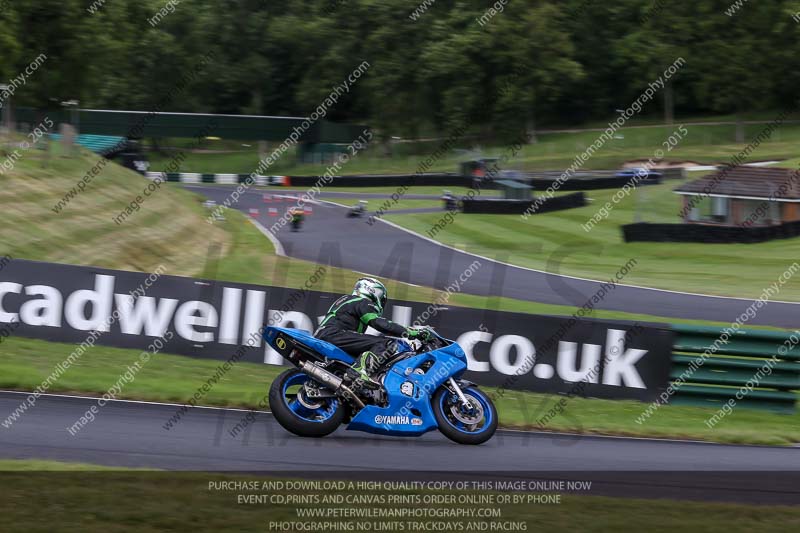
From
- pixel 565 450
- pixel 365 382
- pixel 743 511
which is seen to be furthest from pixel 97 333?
pixel 743 511

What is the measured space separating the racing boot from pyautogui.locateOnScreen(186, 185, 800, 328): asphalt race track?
1334 centimetres

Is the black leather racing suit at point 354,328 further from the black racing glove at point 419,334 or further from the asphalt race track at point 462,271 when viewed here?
the asphalt race track at point 462,271

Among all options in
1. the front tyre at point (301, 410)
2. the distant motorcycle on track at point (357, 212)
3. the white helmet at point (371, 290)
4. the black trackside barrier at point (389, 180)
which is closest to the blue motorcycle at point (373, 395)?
the front tyre at point (301, 410)

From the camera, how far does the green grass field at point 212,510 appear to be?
6.64m

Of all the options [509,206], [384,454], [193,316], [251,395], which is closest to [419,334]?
[384,454]

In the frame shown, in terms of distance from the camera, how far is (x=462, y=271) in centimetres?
2609

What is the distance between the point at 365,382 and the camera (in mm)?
9734

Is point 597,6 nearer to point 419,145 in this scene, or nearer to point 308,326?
point 419,145

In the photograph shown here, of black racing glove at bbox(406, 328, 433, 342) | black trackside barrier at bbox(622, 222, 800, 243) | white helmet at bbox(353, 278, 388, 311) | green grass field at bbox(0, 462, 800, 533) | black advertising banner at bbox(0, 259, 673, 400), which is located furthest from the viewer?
black trackside barrier at bbox(622, 222, 800, 243)

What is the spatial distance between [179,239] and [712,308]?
1280 centimetres

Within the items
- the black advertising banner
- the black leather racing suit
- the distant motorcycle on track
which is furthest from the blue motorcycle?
the distant motorcycle on track

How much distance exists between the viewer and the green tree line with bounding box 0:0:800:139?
194 ft

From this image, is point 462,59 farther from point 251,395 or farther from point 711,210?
point 251,395

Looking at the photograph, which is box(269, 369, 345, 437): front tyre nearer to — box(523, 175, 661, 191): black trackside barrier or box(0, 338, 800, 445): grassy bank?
box(0, 338, 800, 445): grassy bank
